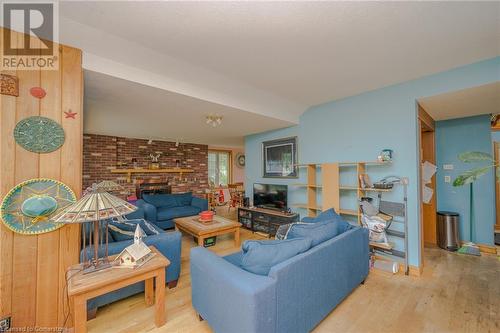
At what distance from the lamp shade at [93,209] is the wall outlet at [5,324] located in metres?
0.83

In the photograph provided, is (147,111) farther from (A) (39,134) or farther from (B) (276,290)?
(B) (276,290)

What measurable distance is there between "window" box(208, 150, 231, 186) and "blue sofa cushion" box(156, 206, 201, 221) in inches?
112

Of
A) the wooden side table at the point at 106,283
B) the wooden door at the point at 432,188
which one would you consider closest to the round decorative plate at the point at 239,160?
the wooden door at the point at 432,188

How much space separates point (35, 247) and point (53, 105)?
3.54ft

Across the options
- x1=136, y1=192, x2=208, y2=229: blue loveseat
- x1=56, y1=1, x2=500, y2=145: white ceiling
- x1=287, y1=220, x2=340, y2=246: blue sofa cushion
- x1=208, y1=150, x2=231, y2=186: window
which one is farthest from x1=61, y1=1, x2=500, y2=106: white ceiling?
x1=208, y1=150, x2=231, y2=186: window

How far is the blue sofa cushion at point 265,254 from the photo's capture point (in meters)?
1.48

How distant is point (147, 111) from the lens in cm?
314

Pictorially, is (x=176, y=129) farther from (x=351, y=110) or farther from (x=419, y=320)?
(x=419, y=320)

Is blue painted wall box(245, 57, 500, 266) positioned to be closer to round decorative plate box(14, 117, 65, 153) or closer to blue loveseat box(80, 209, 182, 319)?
blue loveseat box(80, 209, 182, 319)

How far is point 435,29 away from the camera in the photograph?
1693mm

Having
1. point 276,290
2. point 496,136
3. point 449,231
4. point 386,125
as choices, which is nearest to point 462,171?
point 449,231

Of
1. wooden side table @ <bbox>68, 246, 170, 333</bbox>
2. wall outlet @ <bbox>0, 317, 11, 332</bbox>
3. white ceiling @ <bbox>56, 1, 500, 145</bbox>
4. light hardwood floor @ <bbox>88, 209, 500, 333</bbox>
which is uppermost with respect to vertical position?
white ceiling @ <bbox>56, 1, 500, 145</bbox>

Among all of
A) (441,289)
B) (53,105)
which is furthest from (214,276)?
(441,289)

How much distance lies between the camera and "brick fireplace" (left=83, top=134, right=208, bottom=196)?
505 cm
